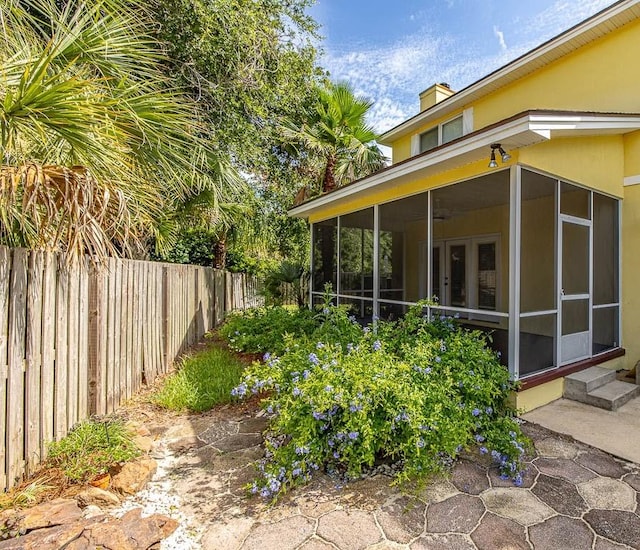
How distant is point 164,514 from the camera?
2547 mm

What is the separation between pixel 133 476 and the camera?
2869mm

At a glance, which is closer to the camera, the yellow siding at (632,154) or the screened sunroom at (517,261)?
the screened sunroom at (517,261)

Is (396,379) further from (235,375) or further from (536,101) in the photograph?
(536,101)

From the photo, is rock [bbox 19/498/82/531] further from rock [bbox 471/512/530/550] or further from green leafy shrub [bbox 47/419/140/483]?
rock [bbox 471/512/530/550]

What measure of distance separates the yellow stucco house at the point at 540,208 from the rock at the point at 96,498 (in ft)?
12.9

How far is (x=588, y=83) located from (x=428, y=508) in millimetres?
7900

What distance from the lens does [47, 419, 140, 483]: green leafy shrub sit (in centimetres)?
284

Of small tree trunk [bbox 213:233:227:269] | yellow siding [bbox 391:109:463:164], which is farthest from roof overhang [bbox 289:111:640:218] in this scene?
small tree trunk [bbox 213:233:227:269]

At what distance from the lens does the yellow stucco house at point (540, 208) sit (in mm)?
4387

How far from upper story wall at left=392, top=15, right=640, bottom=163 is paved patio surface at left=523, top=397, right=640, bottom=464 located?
5.00 meters

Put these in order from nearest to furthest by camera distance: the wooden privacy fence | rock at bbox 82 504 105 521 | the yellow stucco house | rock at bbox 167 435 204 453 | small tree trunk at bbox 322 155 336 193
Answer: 1. rock at bbox 82 504 105 521
2. the wooden privacy fence
3. rock at bbox 167 435 204 453
4. the yellow stucco house
5. small tree trunk at bbox 322 155 336 193

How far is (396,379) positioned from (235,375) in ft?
9.73

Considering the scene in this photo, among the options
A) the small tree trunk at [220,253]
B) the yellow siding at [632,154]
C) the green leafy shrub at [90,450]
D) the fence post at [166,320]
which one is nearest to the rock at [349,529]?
the green leafy shrub at [90,450]

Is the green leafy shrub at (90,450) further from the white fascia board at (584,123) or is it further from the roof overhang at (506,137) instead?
the white fascia board at (584,123)
